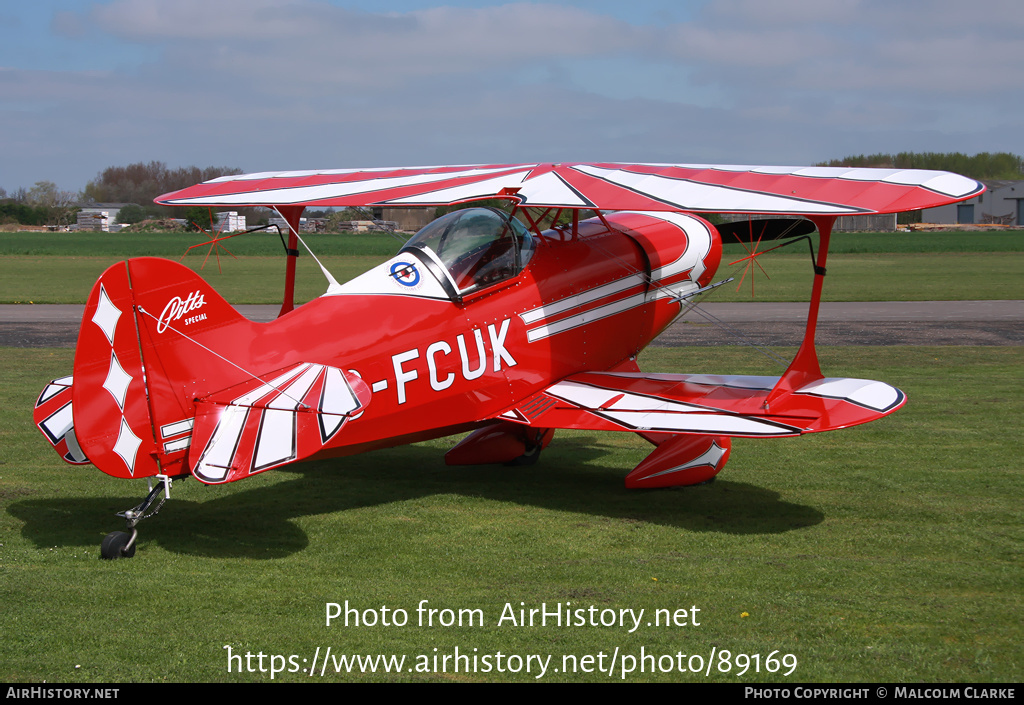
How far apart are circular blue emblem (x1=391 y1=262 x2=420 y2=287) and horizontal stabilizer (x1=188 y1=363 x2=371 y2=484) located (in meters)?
1.17

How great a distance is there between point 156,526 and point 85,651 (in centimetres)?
214

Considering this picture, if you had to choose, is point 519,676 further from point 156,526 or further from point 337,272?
point 337,272

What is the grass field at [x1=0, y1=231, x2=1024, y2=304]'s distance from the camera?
87.9ft

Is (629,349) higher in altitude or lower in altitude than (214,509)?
higher

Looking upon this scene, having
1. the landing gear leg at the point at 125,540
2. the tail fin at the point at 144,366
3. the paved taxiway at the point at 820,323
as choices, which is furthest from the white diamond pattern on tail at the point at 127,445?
the paved taxiway at the point at 820,323

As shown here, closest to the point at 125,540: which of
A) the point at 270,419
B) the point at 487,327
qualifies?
the point at 270,419

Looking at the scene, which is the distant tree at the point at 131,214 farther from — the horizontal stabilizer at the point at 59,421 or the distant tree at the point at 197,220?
the horizontal stabilizer at the point at 59,421

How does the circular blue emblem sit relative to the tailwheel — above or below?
above

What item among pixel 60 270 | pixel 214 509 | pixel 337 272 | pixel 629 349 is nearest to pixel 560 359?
pixel 629 349

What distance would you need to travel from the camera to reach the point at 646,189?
6.98m

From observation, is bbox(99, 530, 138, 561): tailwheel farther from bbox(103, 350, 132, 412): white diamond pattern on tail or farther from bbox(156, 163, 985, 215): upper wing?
bbox(156, 163, 985, 215): upper wing

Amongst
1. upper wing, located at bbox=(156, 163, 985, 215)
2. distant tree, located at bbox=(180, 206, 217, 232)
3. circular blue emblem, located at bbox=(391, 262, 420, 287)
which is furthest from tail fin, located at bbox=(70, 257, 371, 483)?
distant tree, located at bbox=(180, 206, 217, 232)

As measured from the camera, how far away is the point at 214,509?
7.30m
